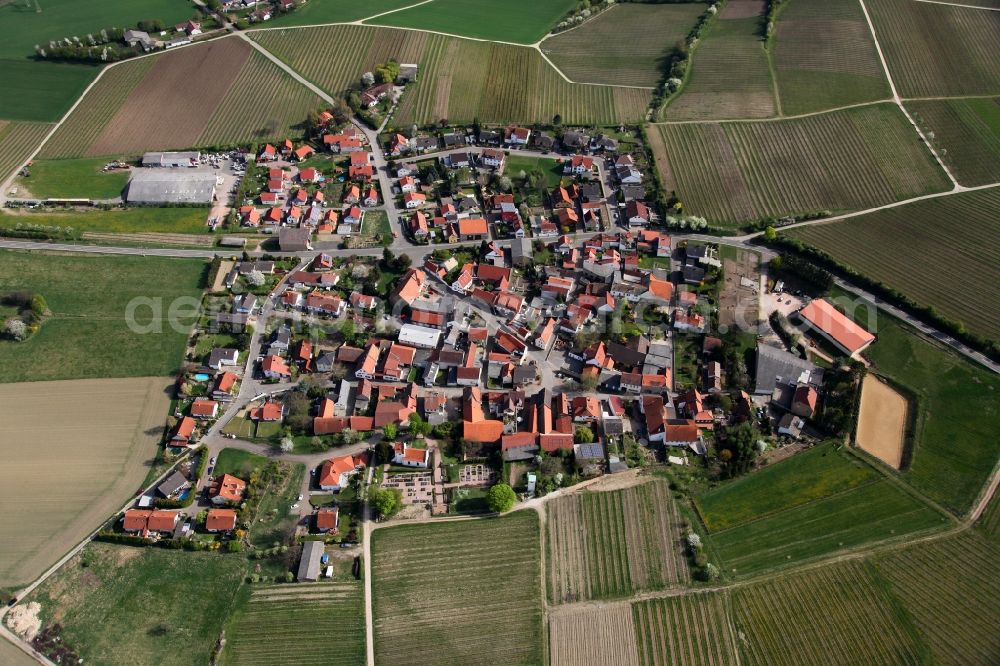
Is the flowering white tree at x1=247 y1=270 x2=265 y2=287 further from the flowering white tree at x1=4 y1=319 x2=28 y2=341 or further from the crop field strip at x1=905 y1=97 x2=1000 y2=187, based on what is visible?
the crop field strip at x1=905 y1=97 x2=1000 y2=187

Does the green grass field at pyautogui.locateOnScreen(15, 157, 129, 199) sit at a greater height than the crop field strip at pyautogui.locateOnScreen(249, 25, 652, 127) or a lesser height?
lesser

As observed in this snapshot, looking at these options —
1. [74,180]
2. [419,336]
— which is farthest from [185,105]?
[419,336]

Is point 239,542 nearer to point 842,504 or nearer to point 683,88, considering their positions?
point 842,504

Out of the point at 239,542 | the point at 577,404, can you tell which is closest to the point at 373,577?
the point at 239,542

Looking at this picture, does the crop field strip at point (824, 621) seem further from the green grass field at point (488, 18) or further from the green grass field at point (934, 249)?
the green grass field at point (488, 18)

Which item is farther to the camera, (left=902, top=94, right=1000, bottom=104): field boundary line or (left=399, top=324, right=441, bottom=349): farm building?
(left=902, top=94, right=1000, bottom=104): field boundary line

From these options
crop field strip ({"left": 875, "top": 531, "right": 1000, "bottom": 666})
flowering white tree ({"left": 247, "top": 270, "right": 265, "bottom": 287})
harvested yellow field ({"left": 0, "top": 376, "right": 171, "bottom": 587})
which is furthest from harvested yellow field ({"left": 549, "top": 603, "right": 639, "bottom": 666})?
flowering white tree ({"left": 247, "top": 270, "right": 265, "bottom": 287})

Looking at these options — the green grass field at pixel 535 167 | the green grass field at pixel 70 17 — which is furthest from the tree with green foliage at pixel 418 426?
the green grass field at pixel 70 17
